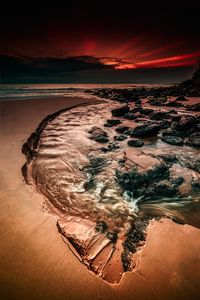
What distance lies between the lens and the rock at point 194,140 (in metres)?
5.05

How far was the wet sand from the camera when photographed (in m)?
1.84

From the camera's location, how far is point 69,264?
2059 millimetres

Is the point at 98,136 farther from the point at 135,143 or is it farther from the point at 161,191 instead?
the point at 161,191

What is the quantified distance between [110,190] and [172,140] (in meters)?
2.69

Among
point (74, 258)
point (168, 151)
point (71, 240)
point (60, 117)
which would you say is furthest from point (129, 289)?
point (60, 117)

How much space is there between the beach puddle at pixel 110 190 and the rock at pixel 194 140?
25 centimetres

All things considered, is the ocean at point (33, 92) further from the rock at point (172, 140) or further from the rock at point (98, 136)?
the rock at point (172, 140)

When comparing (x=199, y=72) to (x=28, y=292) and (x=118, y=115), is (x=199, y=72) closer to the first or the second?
(x=118, y=115)

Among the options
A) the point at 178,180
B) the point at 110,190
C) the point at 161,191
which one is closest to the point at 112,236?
the point at 110,190

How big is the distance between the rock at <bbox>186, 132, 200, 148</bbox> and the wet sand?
2.89 meters

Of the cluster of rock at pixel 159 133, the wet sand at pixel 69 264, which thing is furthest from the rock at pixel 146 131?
the wet sand at pixel 69 264

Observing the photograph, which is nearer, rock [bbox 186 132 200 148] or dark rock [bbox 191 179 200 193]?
dark rock [bbox 191 179 200 193]

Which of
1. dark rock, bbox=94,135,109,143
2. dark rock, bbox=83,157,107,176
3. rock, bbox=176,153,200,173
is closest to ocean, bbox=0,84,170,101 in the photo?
dark rock, bbox=94,135,109,143

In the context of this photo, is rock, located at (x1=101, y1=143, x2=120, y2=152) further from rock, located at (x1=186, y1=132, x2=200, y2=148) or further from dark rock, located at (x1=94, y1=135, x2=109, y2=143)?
rock, located at (x1=186, y1=132, x2=200, y2=148)
